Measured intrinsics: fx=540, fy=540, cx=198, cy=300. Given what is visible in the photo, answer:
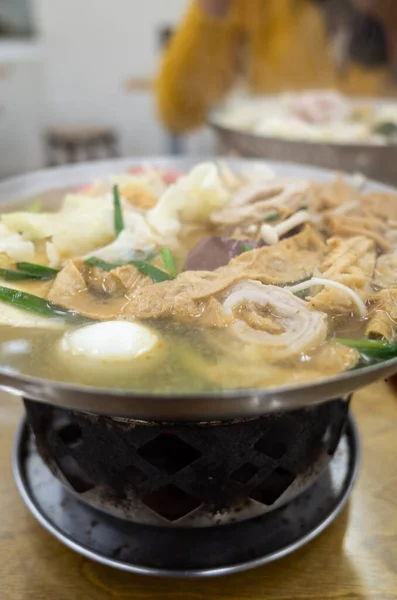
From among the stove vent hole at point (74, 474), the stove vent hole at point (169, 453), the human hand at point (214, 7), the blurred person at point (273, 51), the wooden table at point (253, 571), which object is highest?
the human hand at point (214, 7)

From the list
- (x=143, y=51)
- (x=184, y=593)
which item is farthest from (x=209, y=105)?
(x=143, y=51)

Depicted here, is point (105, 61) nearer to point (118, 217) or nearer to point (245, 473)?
point (118, 217)

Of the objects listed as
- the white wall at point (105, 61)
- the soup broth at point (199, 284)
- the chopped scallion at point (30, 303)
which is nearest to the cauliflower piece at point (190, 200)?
the soup broth at point (199, 284)

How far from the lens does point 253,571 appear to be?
4.28 ft

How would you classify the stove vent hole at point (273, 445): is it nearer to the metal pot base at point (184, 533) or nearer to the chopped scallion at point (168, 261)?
the metal pot base at point (184, 533)

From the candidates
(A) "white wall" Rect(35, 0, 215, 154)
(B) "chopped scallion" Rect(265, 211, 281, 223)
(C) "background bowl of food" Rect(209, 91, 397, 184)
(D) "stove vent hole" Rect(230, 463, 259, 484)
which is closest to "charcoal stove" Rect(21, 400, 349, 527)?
(D) "stove vent hole" Rect(230, 463, 259, 484)

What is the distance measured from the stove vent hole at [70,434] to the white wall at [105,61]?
22.7 ft

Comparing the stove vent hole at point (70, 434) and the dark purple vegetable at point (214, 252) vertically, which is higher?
the dark purple vegetable at point (214, 252)

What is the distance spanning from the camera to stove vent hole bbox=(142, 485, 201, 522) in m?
1.27

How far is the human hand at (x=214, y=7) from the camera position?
405 cm

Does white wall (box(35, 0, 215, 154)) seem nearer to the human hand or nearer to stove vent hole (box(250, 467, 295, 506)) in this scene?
the human hand

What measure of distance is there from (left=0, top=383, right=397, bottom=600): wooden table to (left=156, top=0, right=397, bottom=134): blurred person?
3.37 meters

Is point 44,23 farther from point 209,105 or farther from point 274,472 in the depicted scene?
point 274,472

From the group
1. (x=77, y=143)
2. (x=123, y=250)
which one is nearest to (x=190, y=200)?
(x=123, y=250)
